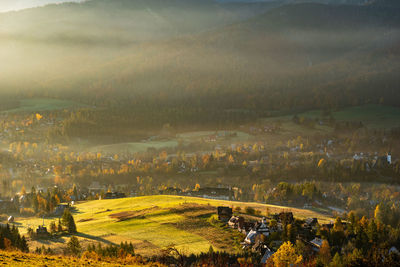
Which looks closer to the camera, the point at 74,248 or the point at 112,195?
the point at 74,248

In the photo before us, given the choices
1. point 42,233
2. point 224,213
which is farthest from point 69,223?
point 224,213

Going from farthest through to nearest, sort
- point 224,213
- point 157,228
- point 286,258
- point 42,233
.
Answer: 1. point 224,213
2. point 42,233
3. point 157,228
4. point 286,258

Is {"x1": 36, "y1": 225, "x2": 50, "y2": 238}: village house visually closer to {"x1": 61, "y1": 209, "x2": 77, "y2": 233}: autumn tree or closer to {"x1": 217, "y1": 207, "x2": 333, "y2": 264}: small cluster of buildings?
{"x1": 61, "y1": 209, "x2": 77, "y2": 233}: autumn tree

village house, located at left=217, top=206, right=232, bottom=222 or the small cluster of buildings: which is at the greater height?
village house, located at left=217, top=206, right=232, bottom=222

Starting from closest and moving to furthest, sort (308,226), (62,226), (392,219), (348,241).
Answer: (348,241) < (308,226) < (62,226) < (392,219)

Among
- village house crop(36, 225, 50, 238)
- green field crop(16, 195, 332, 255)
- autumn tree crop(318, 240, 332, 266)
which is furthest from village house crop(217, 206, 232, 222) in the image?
village house crop(36, 225, 50, 238)

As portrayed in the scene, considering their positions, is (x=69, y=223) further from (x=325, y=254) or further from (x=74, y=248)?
(x=325, y=254)

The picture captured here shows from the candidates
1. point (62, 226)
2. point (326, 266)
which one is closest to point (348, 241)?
point (326, 266)

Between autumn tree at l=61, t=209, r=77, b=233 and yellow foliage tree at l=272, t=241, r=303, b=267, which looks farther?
autumn tree at l=61, t=209, r=77, b=233

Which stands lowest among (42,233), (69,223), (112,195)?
(112,195)

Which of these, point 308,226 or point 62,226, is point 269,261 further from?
point 62,226

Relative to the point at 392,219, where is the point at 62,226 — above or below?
above
